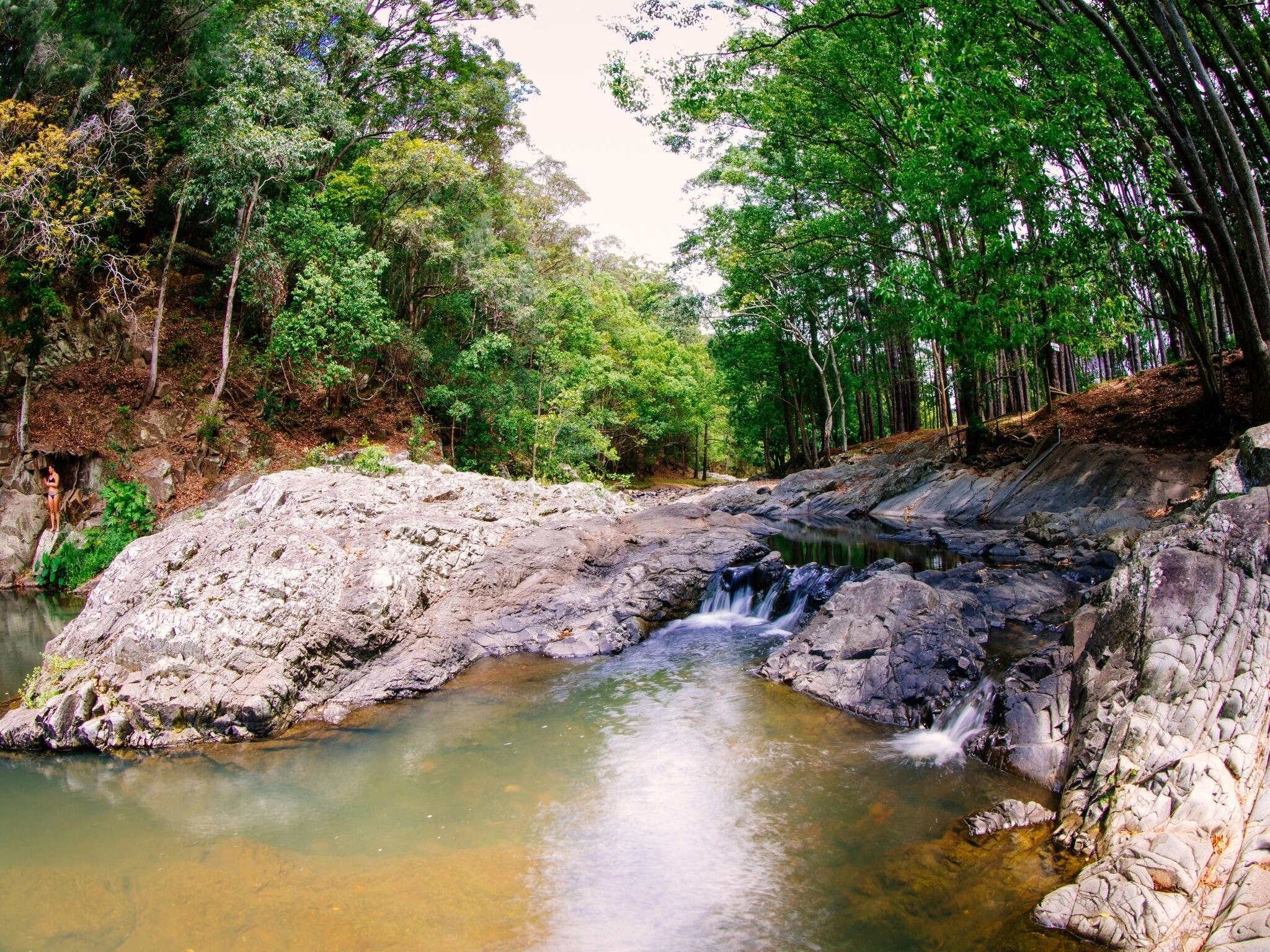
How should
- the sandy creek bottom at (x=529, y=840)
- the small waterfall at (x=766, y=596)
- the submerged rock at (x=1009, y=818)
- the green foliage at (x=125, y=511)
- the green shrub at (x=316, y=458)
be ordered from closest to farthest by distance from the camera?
the sandy creek bottom at (x=529, y=840) → the submerged rock at (x=1009, y=818) → the small waterfall at (x=766, y=596) → the green foliage at (x=125, y=511) → the green shrub at (x=316, y=458)

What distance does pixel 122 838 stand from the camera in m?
5.62

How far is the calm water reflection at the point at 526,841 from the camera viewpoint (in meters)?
4.42

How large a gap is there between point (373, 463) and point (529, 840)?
453 inches

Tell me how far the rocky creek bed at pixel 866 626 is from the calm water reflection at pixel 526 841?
456 mm

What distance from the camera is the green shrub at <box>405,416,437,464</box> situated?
70.0ft

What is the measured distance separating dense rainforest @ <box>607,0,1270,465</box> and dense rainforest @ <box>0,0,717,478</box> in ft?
27.9

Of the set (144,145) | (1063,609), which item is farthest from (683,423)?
(1063,609)

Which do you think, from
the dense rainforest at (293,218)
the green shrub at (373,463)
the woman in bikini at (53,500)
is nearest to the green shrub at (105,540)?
the woman in bikini at (53,500)

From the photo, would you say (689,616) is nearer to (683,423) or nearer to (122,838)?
(122,838)

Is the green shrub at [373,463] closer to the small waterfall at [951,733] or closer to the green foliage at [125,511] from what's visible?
the green foliage at [125,511]

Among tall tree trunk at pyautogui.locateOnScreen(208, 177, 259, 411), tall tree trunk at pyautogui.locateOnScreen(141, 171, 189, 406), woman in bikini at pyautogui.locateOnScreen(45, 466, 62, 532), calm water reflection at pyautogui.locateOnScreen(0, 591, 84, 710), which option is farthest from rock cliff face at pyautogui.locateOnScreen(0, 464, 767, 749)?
tall tree trunk at pyautogui.locateOnScreen(141, 171, 189, 406)

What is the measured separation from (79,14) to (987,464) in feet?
89.7

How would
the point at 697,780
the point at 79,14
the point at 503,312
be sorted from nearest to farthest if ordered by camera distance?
1. the point at 697,780
2. the point at 79,14
3. the point at 503,312

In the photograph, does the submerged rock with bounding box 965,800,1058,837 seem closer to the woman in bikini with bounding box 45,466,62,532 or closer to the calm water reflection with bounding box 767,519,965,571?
the calm water reflection with bounding box 767,519,965,571
